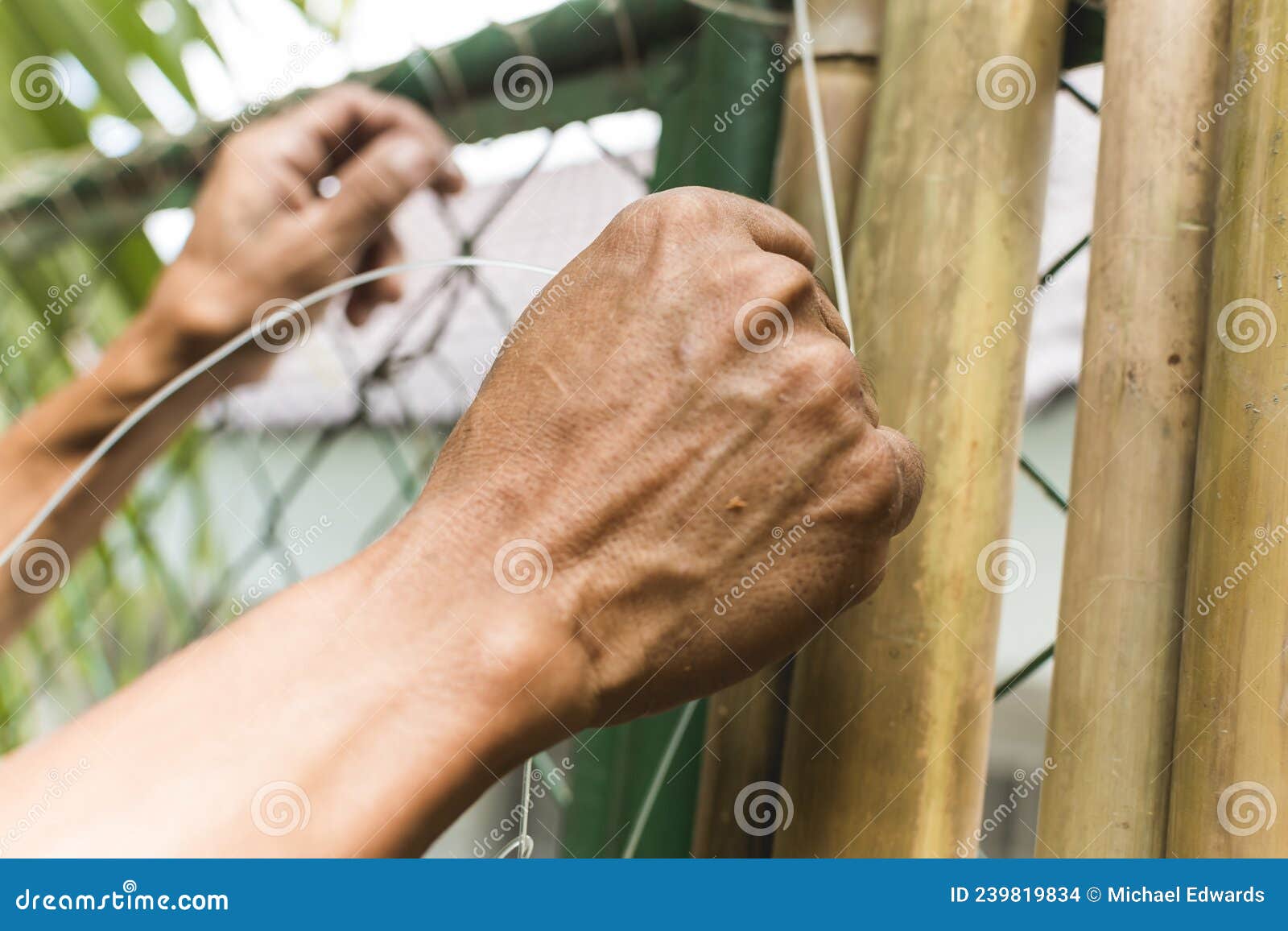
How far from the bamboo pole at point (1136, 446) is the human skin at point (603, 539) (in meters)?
0.10

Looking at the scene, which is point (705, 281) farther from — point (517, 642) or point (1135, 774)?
point (1135, 774)

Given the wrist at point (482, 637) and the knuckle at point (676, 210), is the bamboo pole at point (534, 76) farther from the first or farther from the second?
the wrist at point (482, 637)

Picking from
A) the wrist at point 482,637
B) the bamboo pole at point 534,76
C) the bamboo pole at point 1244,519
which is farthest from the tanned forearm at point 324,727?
the bamboo pole at point 534,76

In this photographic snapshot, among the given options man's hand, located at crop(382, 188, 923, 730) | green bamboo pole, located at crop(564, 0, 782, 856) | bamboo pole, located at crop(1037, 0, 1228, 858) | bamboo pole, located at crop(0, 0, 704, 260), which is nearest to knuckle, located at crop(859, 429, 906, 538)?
man's hand, located at crop(382, 188, 923, 730)

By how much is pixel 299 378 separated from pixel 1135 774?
939 millimetres

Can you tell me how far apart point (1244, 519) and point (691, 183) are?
340 millimetres

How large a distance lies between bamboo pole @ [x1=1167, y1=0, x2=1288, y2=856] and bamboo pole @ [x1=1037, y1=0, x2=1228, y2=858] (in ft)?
0.04

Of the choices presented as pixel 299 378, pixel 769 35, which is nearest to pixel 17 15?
pixel 299 378

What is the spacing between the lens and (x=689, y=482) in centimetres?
39

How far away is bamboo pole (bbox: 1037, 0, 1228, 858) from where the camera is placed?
1.36 feet

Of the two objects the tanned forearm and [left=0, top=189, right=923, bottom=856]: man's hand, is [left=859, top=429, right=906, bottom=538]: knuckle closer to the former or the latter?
[left=0, top=189, right=923, bottom=856]: man's hand
